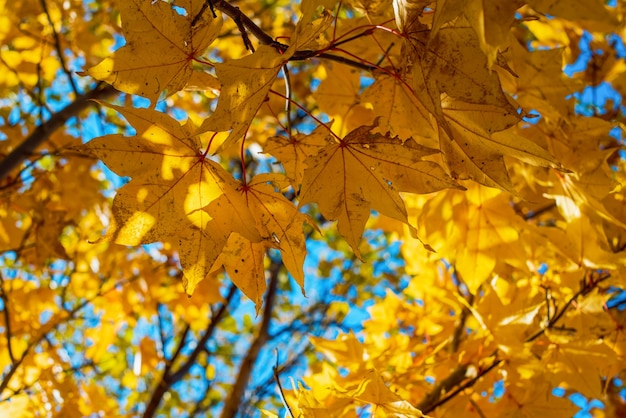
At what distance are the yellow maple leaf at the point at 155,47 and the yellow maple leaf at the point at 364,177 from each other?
237 millimetres

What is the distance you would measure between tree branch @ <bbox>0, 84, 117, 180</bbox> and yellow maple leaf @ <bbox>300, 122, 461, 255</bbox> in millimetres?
1209

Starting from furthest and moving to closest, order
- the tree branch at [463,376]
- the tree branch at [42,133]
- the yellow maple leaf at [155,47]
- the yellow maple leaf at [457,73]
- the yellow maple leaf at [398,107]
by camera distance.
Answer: the tree branch at [42,133] < the tree branch at [463,376] < the yellow maple leaf at [398,107] < the yellow maple leaf at [155,47] < the yellow maple leaf at [457,73]

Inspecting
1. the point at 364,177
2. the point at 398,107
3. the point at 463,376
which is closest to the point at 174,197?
the point at 364,177

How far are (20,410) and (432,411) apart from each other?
155 centimetres

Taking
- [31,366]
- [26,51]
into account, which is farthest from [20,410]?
[26,51]

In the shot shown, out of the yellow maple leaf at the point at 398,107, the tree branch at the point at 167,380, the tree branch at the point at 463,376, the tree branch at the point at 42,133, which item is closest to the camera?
the yellow maple leaf at the point at 398,107

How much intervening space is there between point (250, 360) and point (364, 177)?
2.08m

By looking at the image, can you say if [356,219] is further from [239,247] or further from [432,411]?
[432,411]

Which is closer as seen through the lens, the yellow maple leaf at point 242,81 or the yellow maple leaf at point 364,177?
the yellow maple leaf at point 242,81

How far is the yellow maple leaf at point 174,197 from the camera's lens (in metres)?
0.76

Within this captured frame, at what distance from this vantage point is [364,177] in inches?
30.8

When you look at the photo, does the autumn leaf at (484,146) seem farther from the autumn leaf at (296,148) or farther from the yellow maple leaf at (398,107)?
the autumn leaf at (296,148)

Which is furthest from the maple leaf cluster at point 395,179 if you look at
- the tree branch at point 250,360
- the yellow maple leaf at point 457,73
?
the tree branch at point 250,360

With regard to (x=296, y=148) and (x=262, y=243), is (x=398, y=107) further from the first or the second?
(x=262, y=243)
